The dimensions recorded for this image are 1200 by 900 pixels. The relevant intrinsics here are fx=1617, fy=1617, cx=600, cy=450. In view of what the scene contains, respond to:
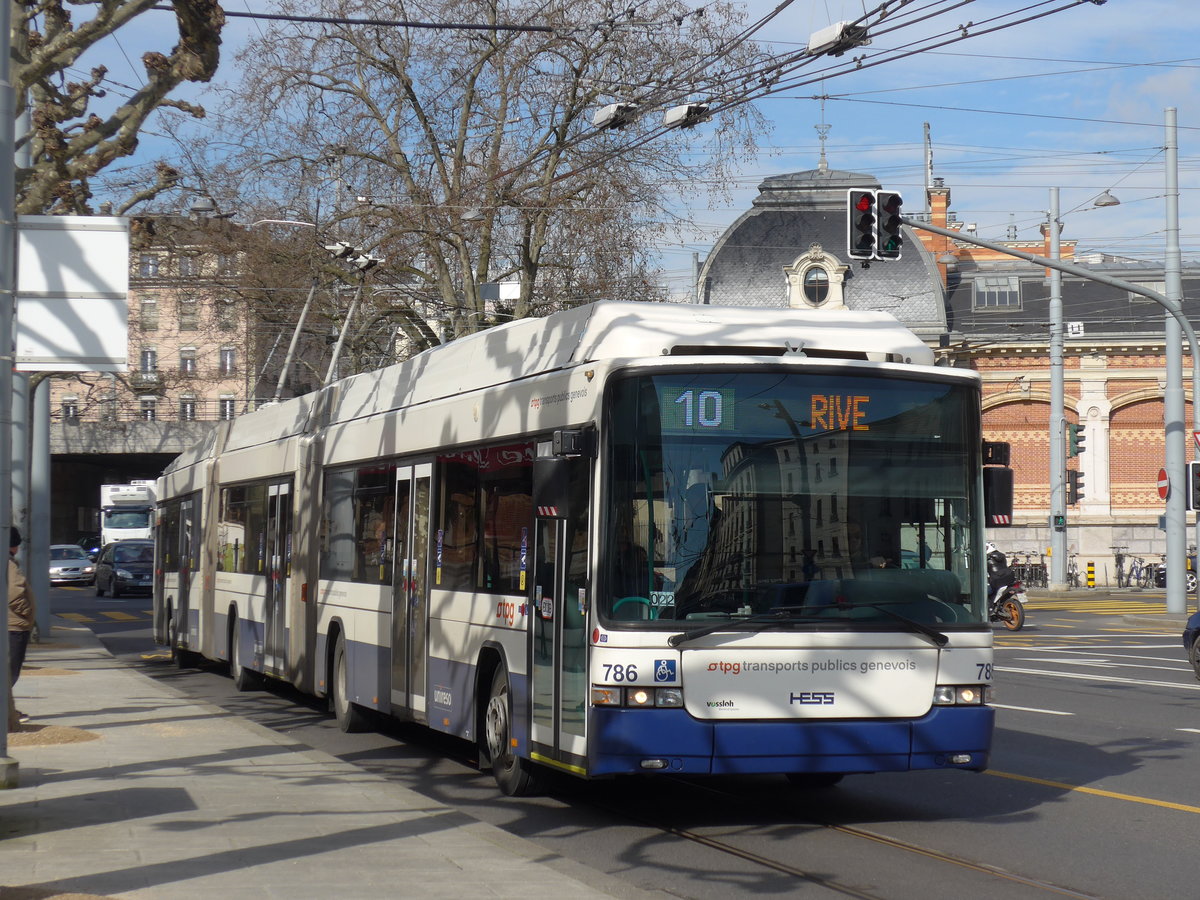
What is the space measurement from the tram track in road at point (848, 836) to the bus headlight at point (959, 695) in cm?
84

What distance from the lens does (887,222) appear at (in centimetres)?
2167

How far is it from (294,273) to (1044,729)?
2212cm

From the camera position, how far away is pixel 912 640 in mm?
9281

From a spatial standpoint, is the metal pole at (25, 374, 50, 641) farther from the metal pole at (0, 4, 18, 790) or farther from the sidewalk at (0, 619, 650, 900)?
the metal pole at (0, 4, 18, 790)

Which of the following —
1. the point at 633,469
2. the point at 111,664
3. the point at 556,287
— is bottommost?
the point at 111,664

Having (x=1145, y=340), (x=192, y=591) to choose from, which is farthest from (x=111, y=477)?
(x=192, y=591)

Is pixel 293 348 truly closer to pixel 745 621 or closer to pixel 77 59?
pixel 77 59

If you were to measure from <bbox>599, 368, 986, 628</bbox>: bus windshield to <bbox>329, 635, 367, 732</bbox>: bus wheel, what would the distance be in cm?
646

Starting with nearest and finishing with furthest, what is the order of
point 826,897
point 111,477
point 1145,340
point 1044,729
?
point 826,897
point 1044,729
point 1145,340
point 111,477

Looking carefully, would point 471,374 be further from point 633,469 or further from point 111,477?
point 111,477

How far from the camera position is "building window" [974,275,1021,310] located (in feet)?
203

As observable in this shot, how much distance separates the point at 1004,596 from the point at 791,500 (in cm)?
2214

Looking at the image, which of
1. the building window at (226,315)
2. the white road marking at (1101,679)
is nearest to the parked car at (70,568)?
the building window at (226,315)

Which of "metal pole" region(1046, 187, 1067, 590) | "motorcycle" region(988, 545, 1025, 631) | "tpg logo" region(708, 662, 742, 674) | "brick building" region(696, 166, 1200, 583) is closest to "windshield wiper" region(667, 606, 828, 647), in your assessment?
"tpg logo" region(708, 662, 742, 674)
